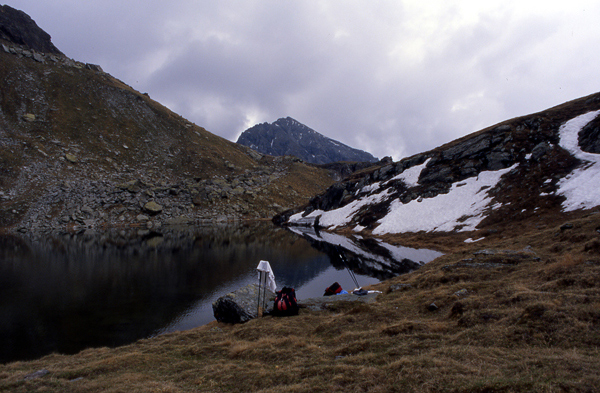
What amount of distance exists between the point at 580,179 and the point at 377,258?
24620 millimetres

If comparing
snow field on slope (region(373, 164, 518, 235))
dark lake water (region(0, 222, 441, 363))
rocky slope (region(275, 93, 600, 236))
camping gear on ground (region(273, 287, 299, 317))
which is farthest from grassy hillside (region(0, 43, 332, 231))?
camping gear on ground (region(273, 287, 299, 317))

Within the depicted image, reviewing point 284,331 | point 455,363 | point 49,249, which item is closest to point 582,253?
point 455,363

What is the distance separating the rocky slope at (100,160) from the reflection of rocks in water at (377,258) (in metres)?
62.4

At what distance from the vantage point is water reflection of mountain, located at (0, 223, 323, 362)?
676 inches

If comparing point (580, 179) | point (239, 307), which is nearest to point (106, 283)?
point (239, 307)

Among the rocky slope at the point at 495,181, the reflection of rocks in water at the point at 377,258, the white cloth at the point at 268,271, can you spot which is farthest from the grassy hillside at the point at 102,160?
the white cloth at the point at 268,271

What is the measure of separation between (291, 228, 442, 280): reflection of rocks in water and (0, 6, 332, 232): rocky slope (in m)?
62.4

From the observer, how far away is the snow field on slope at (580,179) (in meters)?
29.1

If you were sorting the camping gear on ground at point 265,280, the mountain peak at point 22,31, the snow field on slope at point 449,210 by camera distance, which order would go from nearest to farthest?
1. the camping gear on ground at point 265,280
2. the snow field on slope at point 449,210
3. the mountain peak at point 22,31

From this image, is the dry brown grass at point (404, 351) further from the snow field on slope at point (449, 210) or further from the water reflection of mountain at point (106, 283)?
the snow field on slope at point (449, 210)

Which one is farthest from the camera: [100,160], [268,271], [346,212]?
[100,160]

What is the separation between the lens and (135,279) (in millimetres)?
28422

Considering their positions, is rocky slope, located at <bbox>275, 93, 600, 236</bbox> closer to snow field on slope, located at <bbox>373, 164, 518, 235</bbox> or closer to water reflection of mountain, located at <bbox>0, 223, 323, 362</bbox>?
snow field on slope, located at <bbox>373, 164, 518, 235</bbox>

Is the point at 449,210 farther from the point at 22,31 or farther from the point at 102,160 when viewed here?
A: the point at 22,31
